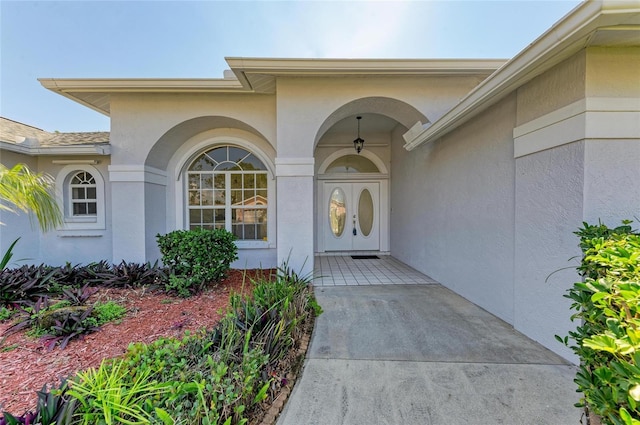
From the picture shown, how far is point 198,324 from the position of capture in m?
3.36

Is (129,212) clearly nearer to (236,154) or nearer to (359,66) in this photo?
(236,154)

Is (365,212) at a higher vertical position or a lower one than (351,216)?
higher

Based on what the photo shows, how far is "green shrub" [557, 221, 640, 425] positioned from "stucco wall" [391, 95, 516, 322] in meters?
1.97

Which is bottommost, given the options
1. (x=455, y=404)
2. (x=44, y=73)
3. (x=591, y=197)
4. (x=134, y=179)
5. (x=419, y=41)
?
(x=455, y=404)

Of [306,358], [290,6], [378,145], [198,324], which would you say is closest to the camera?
[306,358]

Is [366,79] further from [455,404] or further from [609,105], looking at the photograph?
[455,404]

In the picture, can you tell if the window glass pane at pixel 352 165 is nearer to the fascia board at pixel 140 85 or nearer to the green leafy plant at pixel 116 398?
the fascia board at pixel 140 85

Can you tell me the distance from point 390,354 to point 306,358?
3.05ft

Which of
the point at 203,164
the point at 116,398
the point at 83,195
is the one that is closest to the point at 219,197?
the point at 203,164

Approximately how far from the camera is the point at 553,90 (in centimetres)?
280

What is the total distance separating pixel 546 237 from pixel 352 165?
633cm

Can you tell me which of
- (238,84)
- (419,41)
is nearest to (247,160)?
(238,84)

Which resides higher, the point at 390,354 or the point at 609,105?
the point at 609,105

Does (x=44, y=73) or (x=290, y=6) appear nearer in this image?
(x=44, y=73)
